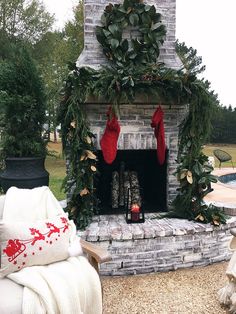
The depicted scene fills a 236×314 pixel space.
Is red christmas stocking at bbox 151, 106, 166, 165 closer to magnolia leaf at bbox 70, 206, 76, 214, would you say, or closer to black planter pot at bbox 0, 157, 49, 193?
magnolia leaf at bbox 70, 206, 76, 214

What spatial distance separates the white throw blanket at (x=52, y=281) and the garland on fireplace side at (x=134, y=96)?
40.8 inches

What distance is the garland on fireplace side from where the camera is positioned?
11.4ft

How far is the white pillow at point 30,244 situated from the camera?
2.25 meters

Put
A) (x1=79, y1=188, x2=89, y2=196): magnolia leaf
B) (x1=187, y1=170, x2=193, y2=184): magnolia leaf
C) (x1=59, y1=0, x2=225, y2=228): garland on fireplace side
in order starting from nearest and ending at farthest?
(x1=59, y1=0, x2=225, y2=228): garland on fireplace side
(x1=79, y1=188, x2=89, y2=196): magnolia leaf
(x1=187, y1=170, x2=193, y2=184): magnolia leaf

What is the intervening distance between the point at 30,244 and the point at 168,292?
4.66 feet

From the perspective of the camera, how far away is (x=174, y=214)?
12.9 feet

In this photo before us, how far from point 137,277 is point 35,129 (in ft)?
8.00

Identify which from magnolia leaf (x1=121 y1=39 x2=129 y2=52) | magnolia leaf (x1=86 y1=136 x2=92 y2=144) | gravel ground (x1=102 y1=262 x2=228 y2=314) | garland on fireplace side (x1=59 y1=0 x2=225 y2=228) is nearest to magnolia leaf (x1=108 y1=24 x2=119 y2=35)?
garland on fireplace side (x1=59 y1=0 x2=225 y2=228)

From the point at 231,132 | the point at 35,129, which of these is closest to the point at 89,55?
the point at 35,129

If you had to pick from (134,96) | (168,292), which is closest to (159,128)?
(134,96)

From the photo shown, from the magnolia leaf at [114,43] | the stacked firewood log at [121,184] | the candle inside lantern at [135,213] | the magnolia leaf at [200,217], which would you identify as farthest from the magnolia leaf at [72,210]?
the magnolia leaf at [114,43]

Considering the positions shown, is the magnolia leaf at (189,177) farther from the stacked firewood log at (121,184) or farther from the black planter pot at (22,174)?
the black planter pot at (22,174)

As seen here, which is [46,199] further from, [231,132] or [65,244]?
[231,132]

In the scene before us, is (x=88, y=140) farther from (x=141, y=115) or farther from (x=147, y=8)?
(x=147, y=8)
